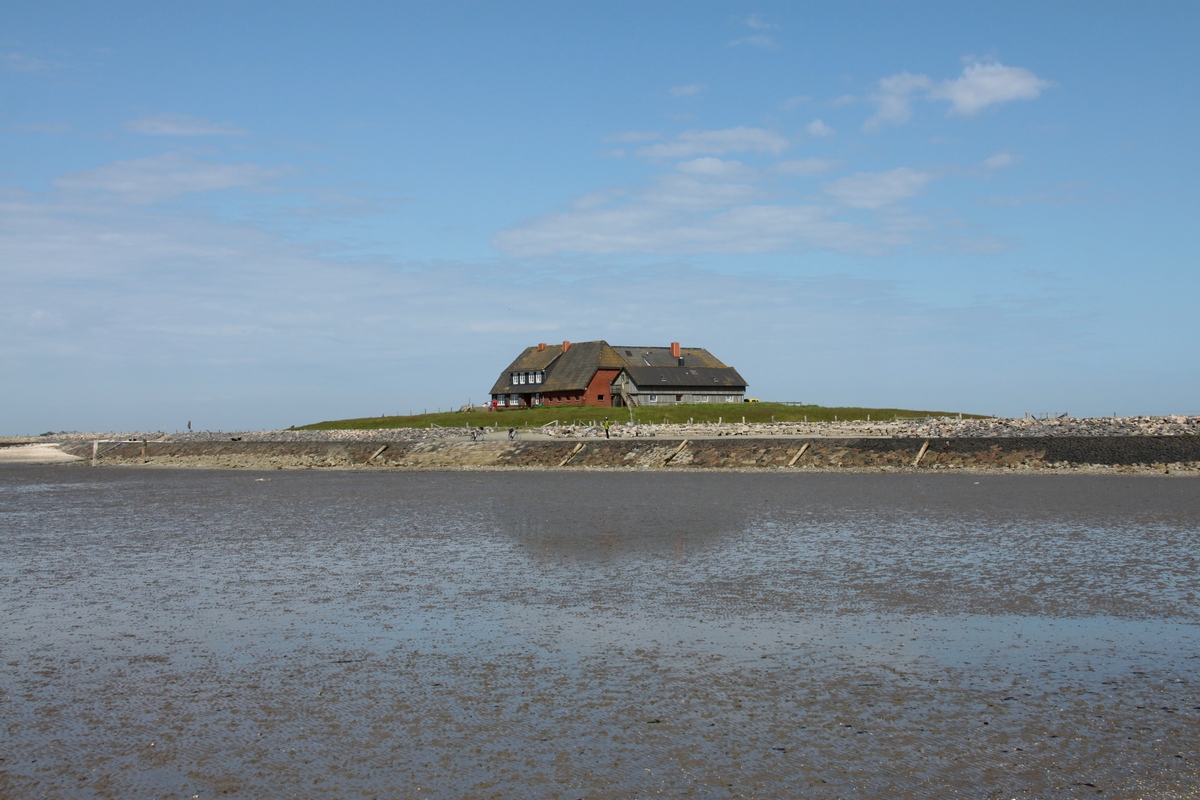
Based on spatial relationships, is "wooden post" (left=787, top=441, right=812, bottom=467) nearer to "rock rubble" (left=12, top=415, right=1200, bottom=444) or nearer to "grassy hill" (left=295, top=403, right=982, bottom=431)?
"rock rubble" (left=12, top=415, right=1200, bottom=444)

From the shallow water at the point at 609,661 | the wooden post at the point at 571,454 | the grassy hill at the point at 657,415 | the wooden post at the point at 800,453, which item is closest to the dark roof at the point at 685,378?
the grassy hill at the point at 657,415

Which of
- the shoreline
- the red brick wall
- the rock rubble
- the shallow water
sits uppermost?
the red brick wall

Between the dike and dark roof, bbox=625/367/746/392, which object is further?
dark roof, bbox=625/367/746/392

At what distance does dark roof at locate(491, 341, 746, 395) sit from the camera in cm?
9388

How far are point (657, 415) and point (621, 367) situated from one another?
1531 cm

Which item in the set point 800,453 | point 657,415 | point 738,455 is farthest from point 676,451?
point 657,415

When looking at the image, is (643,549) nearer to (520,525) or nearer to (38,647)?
(520,525)

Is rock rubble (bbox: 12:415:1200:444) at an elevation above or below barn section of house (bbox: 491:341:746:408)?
below

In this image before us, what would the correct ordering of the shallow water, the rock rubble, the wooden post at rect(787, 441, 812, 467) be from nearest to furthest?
the shallow water, the wooden post at rect(787, 441, 812, 467), the rock rubble

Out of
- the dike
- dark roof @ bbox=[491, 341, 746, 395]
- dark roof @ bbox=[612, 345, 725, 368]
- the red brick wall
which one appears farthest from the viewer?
dark roof @ bbox=[612, 345, 725, 368]

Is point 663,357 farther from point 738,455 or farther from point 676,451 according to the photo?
point 738,455

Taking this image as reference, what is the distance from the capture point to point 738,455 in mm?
50969

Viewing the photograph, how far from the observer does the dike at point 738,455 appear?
42688mm

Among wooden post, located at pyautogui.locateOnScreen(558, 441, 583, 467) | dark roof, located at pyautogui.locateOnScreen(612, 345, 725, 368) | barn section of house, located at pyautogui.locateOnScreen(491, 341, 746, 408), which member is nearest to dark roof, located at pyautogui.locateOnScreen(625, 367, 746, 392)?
barn section of house, located at pyautogui.locateOnScreen(491, 341, 746, 408)
